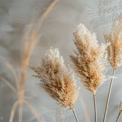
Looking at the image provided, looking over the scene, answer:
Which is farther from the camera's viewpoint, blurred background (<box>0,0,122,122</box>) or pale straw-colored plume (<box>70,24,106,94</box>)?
blurred background (<box>0,0,122,122</box>)

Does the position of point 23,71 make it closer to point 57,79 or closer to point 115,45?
point 57,79

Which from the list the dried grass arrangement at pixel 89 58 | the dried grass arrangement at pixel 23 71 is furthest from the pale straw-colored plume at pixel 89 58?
the dried grass arrangement at pixel 23 71

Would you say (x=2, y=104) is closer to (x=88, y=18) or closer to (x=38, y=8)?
(x=38, y=8)

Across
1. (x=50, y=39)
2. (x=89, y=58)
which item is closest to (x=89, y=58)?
(x=89, y=58)

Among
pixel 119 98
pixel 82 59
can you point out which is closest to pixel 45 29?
pixel 82 59

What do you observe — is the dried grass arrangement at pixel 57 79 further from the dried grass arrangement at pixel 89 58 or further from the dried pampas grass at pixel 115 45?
the dried pampas grass at pixel 115 45

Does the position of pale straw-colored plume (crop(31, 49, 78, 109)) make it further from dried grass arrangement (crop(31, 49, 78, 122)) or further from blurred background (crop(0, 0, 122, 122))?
blurred background (crop(0, 0, 122, 122))

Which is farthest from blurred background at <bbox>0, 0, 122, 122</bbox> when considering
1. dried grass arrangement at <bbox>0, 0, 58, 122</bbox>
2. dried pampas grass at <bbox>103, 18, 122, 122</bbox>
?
dried pampas grass at <bbox>103, 18, 122, 122</bbox>
